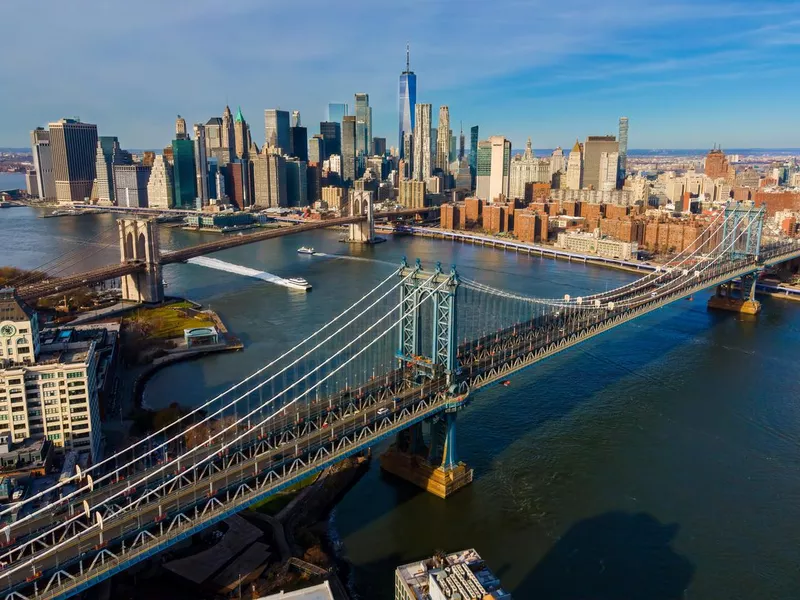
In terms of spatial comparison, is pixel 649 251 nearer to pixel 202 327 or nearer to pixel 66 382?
pixel 202 327

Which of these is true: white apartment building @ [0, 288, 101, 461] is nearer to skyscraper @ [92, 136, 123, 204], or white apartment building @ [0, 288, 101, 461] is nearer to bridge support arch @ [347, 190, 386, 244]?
bridge support arch @ [347, 190, 386, 244]

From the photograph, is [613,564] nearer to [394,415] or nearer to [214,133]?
[394,415]

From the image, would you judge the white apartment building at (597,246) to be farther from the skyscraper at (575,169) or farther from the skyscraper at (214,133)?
the skyscraper at (214,133)

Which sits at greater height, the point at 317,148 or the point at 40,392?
the point at 317,148

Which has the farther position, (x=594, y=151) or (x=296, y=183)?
(x=594, y=151)

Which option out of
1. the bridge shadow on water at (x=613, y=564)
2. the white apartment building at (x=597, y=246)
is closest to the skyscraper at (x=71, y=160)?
the white apartment building at (x=597, y=246)

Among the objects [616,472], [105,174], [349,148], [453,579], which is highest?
[349,148]

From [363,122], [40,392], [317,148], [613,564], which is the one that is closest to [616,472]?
[613,564]
